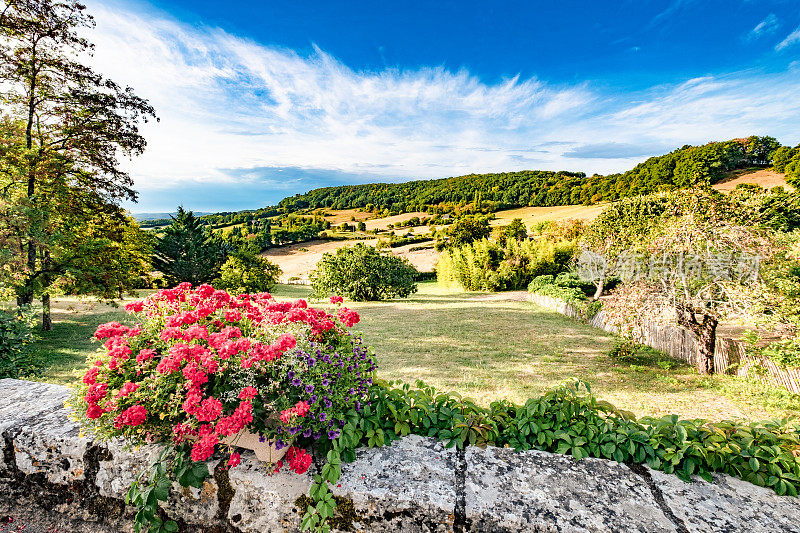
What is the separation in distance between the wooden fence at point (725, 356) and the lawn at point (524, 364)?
0.81ft

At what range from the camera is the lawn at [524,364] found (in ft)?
16.0

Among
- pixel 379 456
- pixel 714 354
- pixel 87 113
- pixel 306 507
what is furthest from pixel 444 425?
pixel 87 113

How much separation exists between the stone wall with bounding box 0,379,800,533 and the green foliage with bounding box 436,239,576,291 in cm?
2181

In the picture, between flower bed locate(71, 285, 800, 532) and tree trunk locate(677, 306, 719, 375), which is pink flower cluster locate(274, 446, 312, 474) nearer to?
flower bed locate(71, 285, 800, 532)

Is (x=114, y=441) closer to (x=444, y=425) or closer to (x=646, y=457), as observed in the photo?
(x=444, y=425)

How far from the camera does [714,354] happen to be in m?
6.50

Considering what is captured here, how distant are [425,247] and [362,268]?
973 inches

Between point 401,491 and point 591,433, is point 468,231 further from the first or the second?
point 401,491

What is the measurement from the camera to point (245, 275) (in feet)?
55.1

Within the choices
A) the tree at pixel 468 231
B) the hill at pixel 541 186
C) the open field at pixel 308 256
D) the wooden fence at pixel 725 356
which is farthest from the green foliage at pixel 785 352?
the open field at pixel 308 256

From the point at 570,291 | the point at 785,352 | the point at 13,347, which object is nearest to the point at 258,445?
the point at 13,347

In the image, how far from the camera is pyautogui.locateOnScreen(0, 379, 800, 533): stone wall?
1.34 m

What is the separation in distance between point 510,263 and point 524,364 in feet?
57.2

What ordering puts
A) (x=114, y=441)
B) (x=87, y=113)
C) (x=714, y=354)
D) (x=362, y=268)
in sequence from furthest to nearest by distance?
(x=362, y=268), (x=87, y=113), (x=714, y=354), (x=114, y=441)
